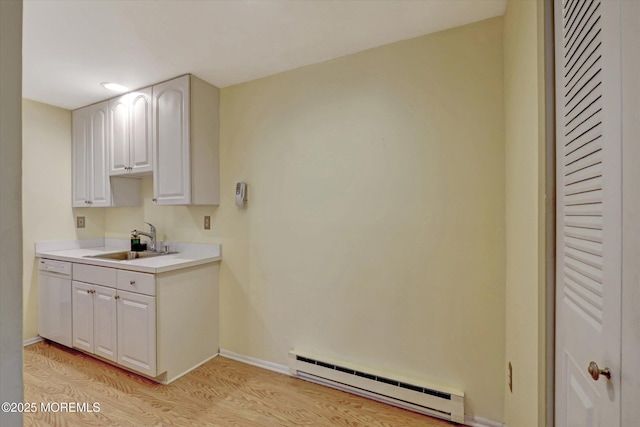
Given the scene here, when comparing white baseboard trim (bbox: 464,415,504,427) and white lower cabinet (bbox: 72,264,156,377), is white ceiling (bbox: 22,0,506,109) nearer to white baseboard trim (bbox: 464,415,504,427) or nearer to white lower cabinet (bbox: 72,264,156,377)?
white lower cabinet (bbox: 72,264,156,377)

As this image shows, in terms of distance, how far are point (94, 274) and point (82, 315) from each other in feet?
1.32

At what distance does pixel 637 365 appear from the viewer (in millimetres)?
580

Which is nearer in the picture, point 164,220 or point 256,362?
point 256,362

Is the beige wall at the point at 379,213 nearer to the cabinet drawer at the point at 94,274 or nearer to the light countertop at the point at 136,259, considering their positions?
the light countertop at the point at 136,259

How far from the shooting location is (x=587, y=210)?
77 cm

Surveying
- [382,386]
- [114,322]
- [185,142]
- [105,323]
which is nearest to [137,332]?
[114,322]

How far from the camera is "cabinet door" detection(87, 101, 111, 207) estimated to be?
2.82 m

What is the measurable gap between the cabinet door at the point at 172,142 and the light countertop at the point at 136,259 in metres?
0.47

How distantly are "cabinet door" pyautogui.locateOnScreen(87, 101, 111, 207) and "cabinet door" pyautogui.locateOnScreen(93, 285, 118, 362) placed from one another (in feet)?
3.15

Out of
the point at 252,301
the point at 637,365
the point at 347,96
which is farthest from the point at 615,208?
the point at 252,301
